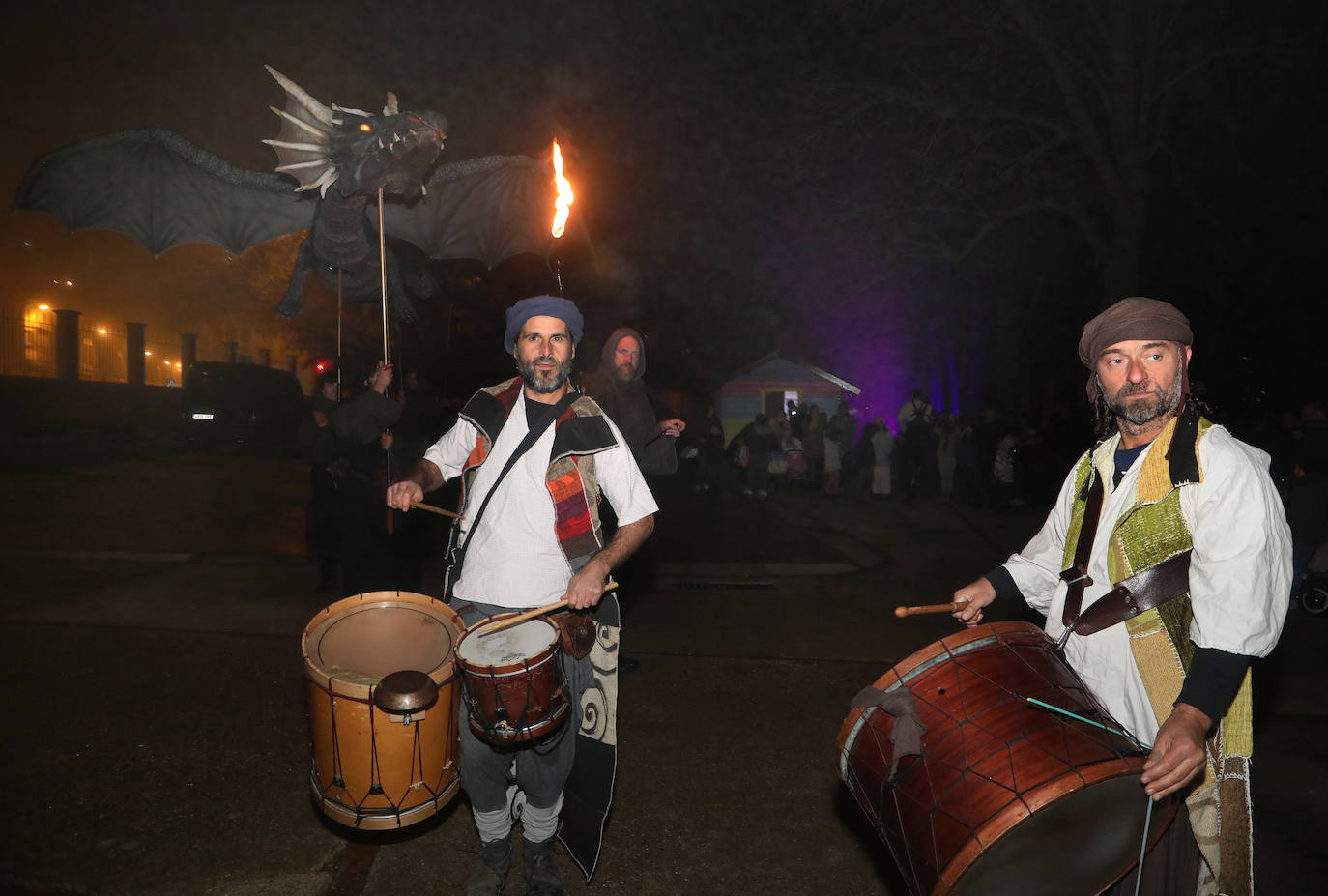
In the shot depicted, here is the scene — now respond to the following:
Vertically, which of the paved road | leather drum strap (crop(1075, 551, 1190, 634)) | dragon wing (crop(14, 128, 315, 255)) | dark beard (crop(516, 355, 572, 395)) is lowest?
the paved road

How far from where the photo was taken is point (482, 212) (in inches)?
244

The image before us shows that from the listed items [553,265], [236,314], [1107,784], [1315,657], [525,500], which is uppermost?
[236,314]

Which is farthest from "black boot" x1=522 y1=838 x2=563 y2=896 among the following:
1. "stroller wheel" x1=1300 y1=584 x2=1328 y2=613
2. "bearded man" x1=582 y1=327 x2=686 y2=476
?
"stroller wheel" x1=1300 y1=584 x2=1328 y2=613

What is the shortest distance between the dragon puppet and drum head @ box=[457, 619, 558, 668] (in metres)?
2.30

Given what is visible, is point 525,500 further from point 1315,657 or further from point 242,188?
point 1315,657

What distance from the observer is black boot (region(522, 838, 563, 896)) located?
10.1 feet

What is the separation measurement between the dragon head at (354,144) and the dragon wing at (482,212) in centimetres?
114

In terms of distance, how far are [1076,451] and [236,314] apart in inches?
1079

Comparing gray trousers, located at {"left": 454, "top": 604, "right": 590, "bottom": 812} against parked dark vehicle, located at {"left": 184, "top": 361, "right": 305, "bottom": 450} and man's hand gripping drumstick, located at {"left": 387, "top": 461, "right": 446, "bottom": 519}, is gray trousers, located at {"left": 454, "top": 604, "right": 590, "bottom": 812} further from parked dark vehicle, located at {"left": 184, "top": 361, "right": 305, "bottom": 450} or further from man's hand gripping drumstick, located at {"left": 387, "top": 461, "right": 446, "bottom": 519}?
parked dark vehicle, located at {"left": 184, "top": 361, "right": 305, "bottom": 450}

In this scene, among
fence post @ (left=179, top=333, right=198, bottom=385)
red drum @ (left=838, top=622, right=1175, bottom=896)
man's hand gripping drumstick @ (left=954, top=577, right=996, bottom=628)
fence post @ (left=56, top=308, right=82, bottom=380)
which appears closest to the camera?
red drum @ (left=838, top=622, right=1175, bottom=896)

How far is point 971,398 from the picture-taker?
42062 mm

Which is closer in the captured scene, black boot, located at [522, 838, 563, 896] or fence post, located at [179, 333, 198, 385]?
Answer: black boot, located at [522, 838, 563, 896]

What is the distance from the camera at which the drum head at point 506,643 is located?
2.58 m

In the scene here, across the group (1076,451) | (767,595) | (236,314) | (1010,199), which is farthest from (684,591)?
(236,314)
